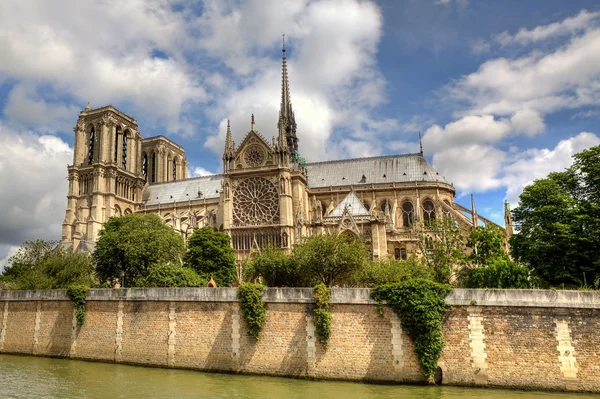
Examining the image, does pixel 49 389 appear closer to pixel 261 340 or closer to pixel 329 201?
pixel 261 340

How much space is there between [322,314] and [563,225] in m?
14.0

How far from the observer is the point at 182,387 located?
18.9 metres

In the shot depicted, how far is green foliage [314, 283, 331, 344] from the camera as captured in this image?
66.3 feet

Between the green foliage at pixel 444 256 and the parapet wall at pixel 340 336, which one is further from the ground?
the green foliage at pixel 444 256

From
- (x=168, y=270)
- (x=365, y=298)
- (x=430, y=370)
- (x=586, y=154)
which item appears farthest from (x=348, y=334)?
(x=586, y=154)

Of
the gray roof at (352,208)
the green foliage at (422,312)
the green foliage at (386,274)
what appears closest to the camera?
the green foliage at (422,312)

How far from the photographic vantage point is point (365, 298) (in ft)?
66.4

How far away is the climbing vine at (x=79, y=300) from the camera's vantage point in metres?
25.3

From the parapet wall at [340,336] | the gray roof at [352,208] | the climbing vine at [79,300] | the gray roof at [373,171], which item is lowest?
the parapet wall at [340,336]

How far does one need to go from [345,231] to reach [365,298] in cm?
2147

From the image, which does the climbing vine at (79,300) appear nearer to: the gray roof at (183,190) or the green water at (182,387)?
the green water at (182,387)

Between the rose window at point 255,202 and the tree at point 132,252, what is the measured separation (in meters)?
15.2

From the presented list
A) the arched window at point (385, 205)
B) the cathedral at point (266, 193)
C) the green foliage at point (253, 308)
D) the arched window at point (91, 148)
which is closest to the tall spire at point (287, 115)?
the cathedral at point (266, 193)

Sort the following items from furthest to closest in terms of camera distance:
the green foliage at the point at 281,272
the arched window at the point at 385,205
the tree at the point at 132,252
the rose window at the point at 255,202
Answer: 1. the arched window at the point at 385,205
2. the rose window at the point at 255,202
3. the tree at the point at 132,252
4. the green foliage at the point at 281,272
